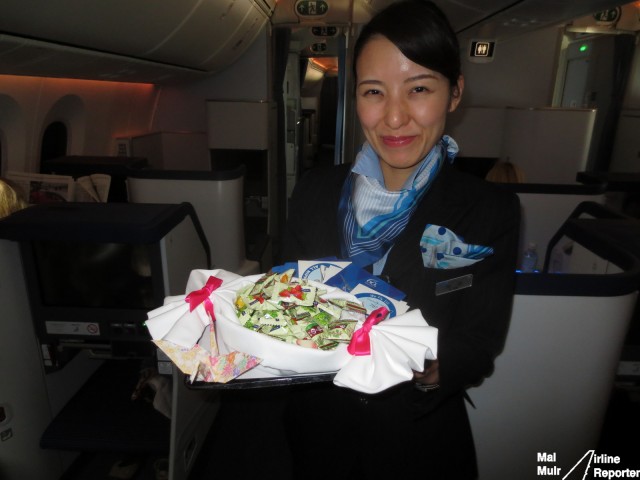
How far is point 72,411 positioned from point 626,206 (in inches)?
179

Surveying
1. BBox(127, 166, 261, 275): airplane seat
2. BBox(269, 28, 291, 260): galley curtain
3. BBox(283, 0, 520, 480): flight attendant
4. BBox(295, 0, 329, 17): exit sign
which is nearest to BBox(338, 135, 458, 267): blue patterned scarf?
BBox(283, 0, 520, 480): flight attendant

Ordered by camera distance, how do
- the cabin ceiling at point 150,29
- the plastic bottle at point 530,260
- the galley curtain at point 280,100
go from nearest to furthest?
the cabin ceiling at point 150,29
the plastic bottle at point 530,260
the galley curtain at point 280,100

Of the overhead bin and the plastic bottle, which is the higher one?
the overhead bin

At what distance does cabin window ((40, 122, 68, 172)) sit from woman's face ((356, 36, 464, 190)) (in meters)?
3.68

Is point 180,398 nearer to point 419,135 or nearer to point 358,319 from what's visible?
point 358,319

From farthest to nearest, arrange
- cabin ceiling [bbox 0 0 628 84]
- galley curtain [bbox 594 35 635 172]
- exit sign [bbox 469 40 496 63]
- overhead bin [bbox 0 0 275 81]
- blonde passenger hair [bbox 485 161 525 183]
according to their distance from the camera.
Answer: galley curtain [bbox 594 35 635 172] < exit sign [bbox 469 40 496 63] < blonde passenger hair [bbox 485 161 525 183] < cabin ceiling [bbox 0 0 628 84] < overhead bin [bbox 0 0 275 81]

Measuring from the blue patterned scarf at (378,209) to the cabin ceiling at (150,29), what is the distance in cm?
165

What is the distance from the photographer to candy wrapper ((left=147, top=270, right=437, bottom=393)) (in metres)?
0.83

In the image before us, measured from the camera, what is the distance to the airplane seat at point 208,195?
3246 mm

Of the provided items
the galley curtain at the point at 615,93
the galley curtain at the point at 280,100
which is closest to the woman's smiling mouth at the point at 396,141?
the galley curtain at the point at 280,100

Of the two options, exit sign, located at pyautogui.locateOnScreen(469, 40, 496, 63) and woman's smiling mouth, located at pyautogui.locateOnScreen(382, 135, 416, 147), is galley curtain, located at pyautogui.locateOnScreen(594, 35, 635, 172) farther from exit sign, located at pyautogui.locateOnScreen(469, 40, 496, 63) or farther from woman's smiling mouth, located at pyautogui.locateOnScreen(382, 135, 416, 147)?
woman's smiling mouth, located at pyautogui.locateOnScreen(382, 135, 416, 147)

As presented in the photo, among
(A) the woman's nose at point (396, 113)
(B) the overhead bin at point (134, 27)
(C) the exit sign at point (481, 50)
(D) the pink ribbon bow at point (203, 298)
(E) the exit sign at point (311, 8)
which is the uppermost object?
(E) the exit sign at point (311, 8)

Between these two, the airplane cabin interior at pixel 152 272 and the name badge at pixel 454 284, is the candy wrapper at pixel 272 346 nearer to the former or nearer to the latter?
the airplane cabin interior at pixel 152 272

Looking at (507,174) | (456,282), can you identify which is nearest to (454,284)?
(456,282)
